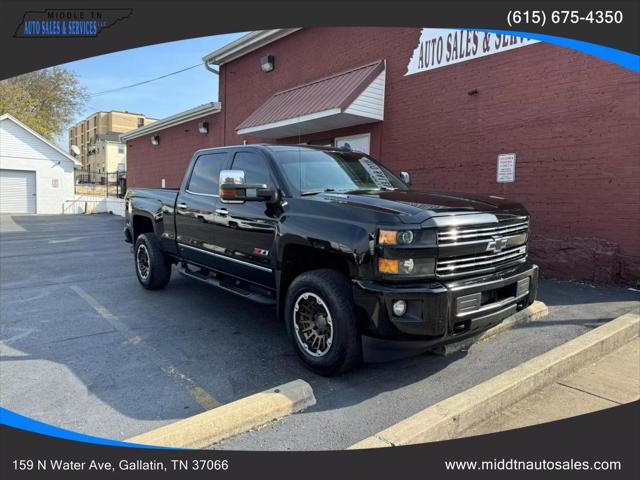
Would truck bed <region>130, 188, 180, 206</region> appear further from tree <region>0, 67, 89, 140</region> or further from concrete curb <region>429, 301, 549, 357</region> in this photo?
tree <region>0, 67, 89, 140</region>

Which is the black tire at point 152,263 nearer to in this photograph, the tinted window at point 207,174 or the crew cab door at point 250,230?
the tinted window at point 207,174

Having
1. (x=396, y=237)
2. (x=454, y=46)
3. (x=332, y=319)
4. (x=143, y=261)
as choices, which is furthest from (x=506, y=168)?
(x=143, y=261)

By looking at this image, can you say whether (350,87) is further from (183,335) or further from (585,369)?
(585,369)

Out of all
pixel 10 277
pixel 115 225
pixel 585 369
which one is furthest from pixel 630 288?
pixel 115 225

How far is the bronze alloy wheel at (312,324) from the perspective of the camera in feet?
12.1

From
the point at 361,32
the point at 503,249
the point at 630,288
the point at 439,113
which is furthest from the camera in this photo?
the point at 361,32

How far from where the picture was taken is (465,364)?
407cm

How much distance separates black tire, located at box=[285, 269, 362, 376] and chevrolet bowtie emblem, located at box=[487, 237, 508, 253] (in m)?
1.19

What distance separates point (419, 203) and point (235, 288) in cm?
231

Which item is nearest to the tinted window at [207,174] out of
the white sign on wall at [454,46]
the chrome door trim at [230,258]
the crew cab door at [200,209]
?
the crew cab door at [200,209]

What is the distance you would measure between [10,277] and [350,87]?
764cm

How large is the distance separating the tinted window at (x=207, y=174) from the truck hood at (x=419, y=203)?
1845 millimetres

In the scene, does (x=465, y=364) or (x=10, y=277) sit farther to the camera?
(x=10, y=277)

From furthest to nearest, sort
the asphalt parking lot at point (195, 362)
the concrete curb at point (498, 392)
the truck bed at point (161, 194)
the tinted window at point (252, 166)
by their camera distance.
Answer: the truck bed at point (161, 194) < the tinted window at point (252, 166) < the asphalt parking lot at point (195, 362) < the concrete curb at point (498, 392)
